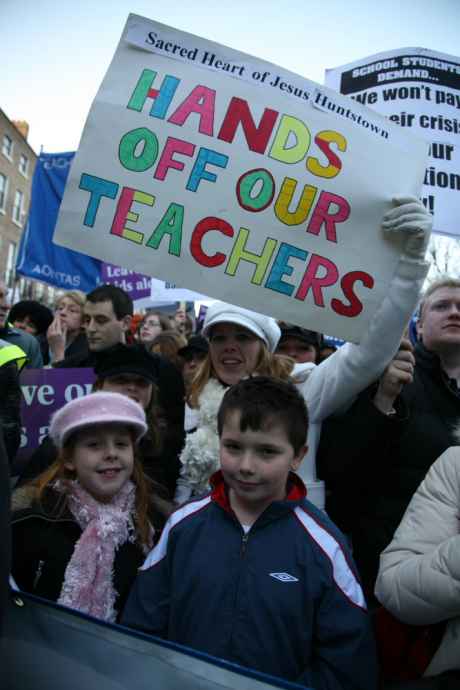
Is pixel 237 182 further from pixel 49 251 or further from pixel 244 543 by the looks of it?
pixel 49 251

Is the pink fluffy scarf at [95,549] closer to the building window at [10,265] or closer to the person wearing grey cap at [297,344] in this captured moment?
the person wearing grey cap at [297,344]

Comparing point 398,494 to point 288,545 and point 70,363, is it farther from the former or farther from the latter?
point 70,363

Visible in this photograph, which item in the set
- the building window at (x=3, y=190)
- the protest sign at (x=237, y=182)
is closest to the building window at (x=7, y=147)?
the building window at (x=3, y=190)

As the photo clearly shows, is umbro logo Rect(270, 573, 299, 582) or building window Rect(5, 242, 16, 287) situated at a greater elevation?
building window Rect(5, 242, 16, 287)

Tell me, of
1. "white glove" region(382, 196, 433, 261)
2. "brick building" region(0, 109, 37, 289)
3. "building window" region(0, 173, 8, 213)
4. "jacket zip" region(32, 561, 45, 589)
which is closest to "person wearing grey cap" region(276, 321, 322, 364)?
"white glove" region(382, 196, 433, 261)

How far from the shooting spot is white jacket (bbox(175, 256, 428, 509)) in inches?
76.9

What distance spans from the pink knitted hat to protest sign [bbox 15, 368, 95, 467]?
1.15 m

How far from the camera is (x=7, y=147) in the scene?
33.6 meters

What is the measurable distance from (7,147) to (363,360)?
36132 millimetres

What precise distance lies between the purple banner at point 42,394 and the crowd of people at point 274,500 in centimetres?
46

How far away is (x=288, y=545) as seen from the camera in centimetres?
163

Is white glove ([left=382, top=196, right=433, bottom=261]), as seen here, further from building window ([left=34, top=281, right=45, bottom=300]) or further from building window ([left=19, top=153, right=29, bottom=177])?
building window ([left=34, top=281, right=45, bottom=300])

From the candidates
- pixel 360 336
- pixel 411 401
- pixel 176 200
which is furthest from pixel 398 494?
pixel 176 200

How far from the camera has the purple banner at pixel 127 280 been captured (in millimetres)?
6577
